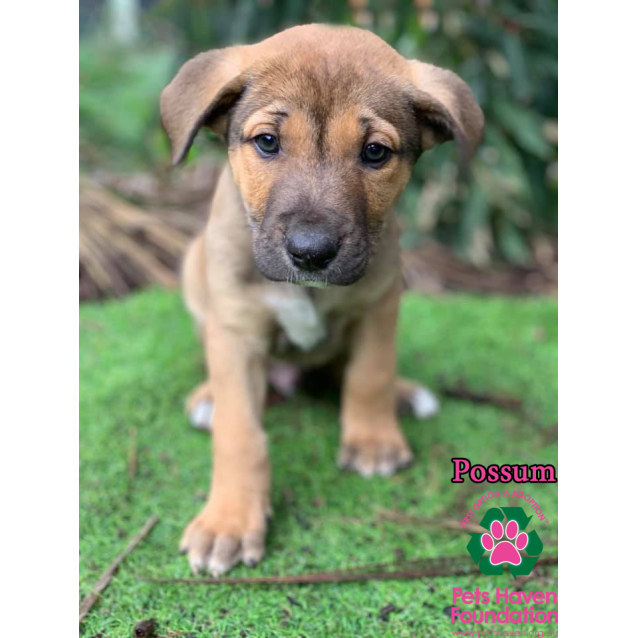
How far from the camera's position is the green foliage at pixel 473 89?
5.52 metres

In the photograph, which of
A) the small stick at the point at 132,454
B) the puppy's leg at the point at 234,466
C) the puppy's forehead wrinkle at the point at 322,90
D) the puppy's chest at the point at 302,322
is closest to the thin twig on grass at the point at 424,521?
the puppy's leg at the point at 234,466

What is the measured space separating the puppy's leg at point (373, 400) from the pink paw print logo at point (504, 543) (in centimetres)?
72

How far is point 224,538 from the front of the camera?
3072 millimetres

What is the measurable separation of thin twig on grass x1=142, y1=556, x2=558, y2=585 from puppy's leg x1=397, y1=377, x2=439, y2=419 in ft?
4.18

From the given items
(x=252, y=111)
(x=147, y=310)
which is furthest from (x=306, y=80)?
(x=147, y=310)

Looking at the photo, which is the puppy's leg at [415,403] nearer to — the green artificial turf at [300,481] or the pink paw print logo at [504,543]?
the green artificial turf at [300,481]

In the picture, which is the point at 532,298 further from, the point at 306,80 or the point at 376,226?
the point at 306,80

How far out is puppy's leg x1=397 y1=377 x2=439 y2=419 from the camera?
4.28 meters

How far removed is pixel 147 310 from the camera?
5332 millimetres

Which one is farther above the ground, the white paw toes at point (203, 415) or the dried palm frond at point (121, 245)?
the white paw toes at point (203, 415)

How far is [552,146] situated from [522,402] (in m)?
2.83

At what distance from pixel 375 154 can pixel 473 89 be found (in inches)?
127

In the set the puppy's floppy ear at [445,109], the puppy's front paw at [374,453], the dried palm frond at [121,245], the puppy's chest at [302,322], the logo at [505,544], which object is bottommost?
the dried palm frond at [121,245]

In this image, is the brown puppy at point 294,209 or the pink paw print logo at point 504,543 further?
the pink paw print logo at point 504,543
